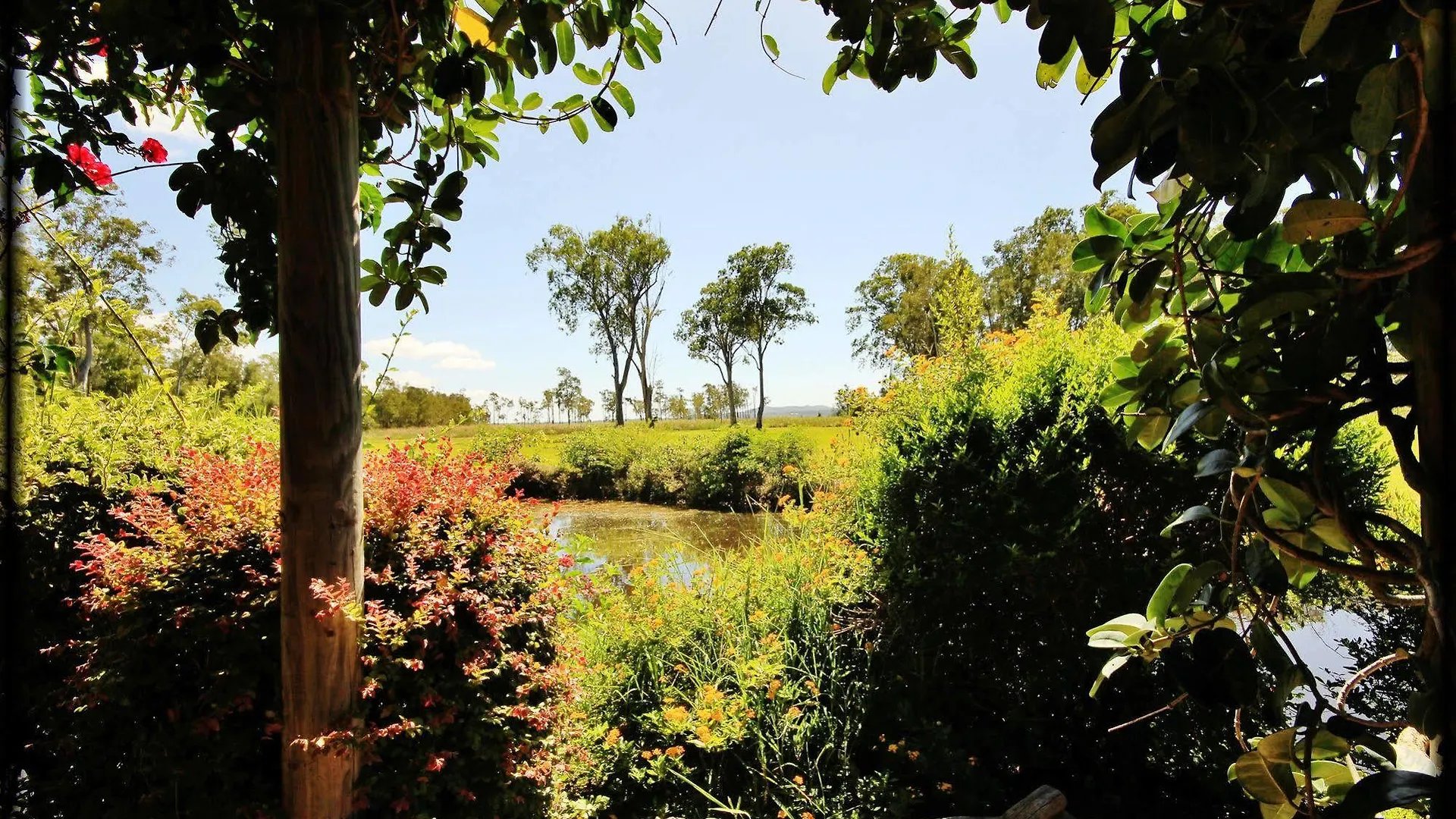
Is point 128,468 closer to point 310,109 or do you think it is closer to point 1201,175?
point 310,109

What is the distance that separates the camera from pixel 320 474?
1.23 meters

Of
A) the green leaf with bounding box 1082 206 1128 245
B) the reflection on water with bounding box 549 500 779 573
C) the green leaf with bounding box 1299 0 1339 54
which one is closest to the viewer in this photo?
the green leaf with bounding box 1299 0 1339 54

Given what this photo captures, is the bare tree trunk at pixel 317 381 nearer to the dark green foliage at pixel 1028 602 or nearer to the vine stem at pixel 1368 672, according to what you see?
the vine stem at pixel 1368 672

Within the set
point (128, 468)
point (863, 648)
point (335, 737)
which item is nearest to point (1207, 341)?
point (335, 737)

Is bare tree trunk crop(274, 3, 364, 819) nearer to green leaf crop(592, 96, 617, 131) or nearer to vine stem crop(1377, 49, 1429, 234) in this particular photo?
green leaf crop(592, 96, 617, 131)

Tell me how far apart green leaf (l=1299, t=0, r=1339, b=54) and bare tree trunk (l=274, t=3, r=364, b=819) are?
1419mm

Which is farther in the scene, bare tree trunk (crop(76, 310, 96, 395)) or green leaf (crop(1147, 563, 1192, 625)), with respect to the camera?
bare tree trunk (crop(76, 310, 96, 395))

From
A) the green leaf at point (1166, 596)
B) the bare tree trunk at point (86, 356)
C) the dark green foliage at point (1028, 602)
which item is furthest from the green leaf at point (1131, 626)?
the bare tree trunk at point (86, 356)

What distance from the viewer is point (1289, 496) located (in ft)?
1.65

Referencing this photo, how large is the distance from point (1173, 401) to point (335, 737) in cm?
161

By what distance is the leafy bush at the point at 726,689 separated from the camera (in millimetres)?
2148

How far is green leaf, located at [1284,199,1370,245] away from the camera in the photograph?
41 centimetres

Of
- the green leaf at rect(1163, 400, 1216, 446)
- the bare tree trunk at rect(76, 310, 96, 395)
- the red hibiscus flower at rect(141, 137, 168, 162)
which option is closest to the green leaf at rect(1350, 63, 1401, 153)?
the green leaf at rect(1163, 400, 1216, 446)

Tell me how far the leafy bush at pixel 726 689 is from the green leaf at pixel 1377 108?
2.03 meters
